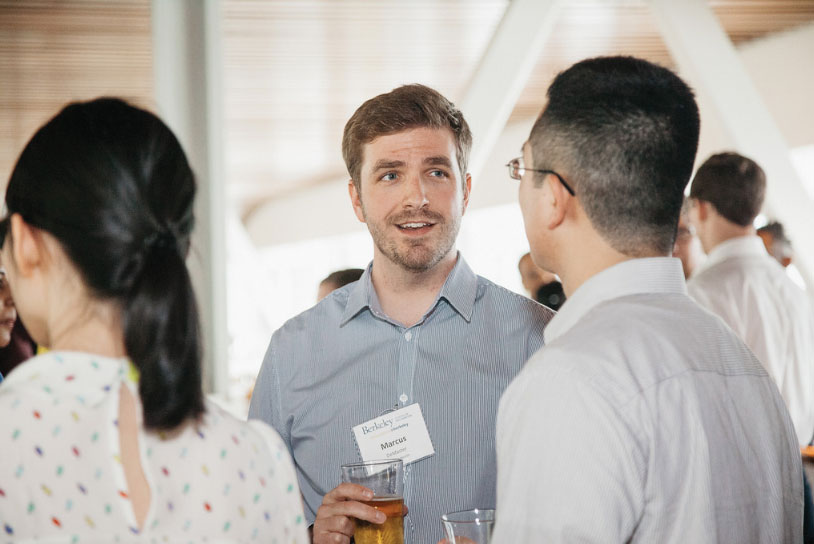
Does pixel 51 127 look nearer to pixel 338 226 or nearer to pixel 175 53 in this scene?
pixel 175 53

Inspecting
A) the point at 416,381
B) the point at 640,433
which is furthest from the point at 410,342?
the point at 640,433

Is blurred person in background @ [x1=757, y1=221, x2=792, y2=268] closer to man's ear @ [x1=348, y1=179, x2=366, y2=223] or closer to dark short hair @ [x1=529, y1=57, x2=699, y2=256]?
man's ear @ [x1=348, y1=179, x2=366, y2=223]

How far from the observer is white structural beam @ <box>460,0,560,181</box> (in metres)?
4.65

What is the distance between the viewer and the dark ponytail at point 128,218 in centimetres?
98

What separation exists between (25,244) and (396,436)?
3.57 feet

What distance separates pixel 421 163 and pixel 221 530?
1268 mm

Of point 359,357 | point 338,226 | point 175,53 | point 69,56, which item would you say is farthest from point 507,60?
point 338,226

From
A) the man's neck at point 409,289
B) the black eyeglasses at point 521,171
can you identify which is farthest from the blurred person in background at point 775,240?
the black eyeglasses at point 521,171

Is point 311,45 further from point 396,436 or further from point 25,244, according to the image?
point 25,244

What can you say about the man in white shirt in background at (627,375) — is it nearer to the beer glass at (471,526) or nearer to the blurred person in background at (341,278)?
the beer glass at (471,526)

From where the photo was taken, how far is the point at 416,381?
196 centimetres

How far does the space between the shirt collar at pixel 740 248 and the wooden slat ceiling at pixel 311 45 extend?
285 cm

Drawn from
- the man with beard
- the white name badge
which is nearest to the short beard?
the man with beard

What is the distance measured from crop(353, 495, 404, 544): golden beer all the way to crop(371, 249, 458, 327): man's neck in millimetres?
614
